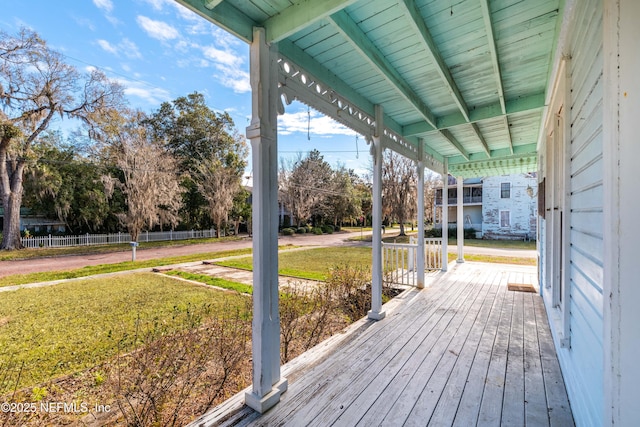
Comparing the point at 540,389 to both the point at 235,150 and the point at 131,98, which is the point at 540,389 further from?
the point at 235,150

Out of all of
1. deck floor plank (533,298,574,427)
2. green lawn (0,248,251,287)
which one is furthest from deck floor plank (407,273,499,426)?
green lawn (0,248,251,287)

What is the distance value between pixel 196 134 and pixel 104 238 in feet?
31.0

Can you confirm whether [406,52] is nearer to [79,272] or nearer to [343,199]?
[79,272]

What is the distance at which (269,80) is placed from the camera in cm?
195

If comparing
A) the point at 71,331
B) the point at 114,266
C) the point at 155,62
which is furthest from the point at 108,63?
the point at 71,331

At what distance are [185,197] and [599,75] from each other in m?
19.8

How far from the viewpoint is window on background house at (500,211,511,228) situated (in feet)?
59.0

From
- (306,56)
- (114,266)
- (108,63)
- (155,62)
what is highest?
(108,63)

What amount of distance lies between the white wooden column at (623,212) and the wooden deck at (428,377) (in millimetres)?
1204

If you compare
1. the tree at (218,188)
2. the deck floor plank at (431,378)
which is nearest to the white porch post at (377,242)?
the deck floor plank at (431,378)

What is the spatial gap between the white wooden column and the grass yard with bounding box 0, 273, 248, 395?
2.77 metres

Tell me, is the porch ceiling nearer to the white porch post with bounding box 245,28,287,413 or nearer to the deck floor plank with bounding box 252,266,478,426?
the white porch post with bounding box 245,28,287,413

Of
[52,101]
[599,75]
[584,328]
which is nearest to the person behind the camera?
[599,75]

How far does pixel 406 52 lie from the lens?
7.80 ft
